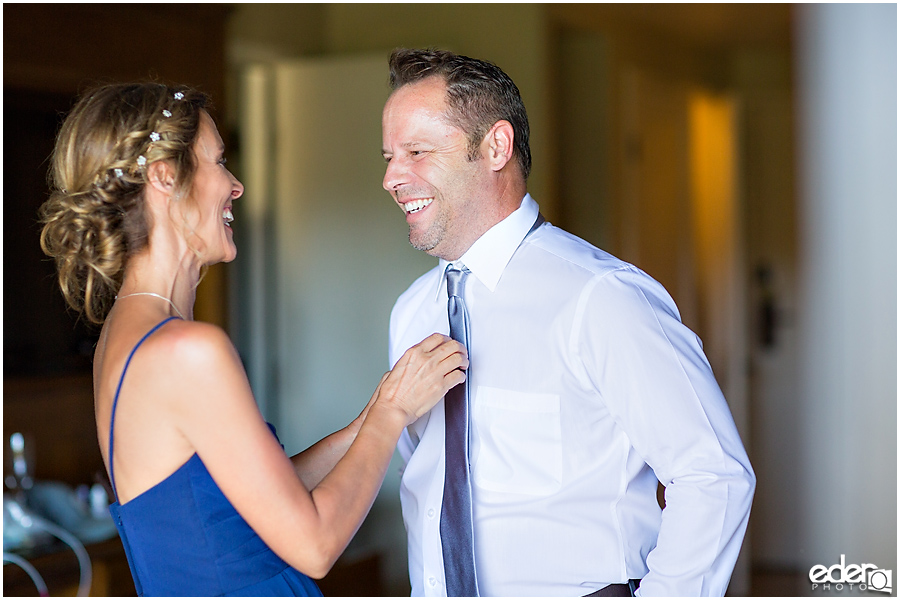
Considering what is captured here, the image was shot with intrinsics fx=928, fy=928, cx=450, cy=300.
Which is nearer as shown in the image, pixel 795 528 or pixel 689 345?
pixel 689 345

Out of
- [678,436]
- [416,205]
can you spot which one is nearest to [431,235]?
[416,205]

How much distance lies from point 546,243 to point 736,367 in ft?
11.1

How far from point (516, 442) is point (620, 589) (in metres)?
0.30

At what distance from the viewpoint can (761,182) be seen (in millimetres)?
5047

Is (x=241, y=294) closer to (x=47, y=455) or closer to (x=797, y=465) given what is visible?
(x=47, y=455)

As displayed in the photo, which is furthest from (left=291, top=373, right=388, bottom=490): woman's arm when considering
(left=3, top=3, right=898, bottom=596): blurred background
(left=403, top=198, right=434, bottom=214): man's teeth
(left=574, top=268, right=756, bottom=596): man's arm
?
(left=3, top=3, right=898, bottom=596): blurred background

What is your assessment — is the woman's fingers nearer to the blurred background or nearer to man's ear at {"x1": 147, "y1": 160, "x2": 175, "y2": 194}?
man's ear at {"x1": 147, "y1": 160, "x2": 175, "y2": 194}

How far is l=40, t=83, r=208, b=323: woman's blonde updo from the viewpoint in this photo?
4.40ft

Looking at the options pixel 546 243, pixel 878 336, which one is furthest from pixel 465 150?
pixel 878 336

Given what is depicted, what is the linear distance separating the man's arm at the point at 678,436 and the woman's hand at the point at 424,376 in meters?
Answer: 0.23

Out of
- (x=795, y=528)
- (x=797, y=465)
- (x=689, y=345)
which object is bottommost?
(x=795, y=528)

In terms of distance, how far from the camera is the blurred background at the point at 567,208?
2807 millimetres

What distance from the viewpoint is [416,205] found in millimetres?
1708

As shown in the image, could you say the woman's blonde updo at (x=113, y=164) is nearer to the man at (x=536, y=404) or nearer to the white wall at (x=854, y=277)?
the man at (x=536, y=404)
